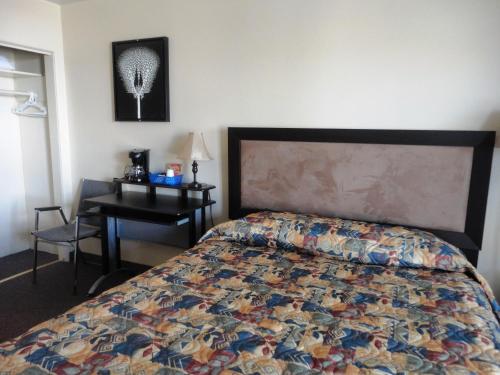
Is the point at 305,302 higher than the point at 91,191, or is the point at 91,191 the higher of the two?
the point at 91,191

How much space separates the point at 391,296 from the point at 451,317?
0.25 m

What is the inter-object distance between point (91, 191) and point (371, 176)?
248 cm

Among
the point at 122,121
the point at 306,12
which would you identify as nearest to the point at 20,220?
the point at 122,121

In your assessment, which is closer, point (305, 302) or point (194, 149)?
point (305, 302)

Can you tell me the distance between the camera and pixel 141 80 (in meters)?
3.17

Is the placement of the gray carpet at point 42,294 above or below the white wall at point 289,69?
below

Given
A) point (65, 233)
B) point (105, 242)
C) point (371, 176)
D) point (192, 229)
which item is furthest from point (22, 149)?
point (371, 176)

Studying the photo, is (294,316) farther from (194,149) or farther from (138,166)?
(138,166)

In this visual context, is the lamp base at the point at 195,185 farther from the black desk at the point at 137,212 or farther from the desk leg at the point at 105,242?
the desk leg at the point at 105,242

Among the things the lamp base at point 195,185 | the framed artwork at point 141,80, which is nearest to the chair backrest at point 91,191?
the framed artwork at point 141,80

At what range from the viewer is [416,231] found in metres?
2.24

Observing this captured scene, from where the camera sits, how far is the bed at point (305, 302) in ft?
4.06

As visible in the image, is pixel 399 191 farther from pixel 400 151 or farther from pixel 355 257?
pixel 355 257

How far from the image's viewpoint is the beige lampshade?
9.23ft
